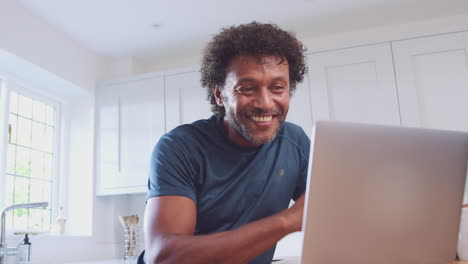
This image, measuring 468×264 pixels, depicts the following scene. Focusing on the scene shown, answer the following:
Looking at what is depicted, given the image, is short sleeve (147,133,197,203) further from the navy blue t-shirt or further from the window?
the window

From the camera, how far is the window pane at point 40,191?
306 centimetres

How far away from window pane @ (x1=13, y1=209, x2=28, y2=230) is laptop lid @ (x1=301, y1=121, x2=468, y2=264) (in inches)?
100

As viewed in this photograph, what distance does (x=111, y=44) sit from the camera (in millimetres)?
3387

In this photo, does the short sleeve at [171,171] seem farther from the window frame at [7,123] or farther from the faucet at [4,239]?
the window frame at [7,123]

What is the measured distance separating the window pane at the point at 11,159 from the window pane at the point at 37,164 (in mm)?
200

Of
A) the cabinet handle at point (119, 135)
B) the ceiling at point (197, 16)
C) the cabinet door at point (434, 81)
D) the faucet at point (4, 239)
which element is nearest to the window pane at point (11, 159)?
the faucet at point (4, 239)

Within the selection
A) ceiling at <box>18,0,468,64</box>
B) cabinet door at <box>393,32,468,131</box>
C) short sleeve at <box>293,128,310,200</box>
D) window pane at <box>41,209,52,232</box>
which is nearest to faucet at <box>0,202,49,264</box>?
window pane at <box>41,209,52,232</box>

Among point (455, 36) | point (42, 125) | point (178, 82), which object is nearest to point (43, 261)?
point (42, 125)

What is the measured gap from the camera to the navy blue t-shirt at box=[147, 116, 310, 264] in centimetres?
126

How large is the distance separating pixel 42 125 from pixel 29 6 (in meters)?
0.86

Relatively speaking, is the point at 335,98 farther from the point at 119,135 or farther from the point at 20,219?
the point at 20,219

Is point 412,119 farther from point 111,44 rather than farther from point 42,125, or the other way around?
point 42,125

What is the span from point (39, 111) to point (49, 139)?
0.72 ft

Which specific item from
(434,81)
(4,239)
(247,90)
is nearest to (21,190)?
(4,239)
